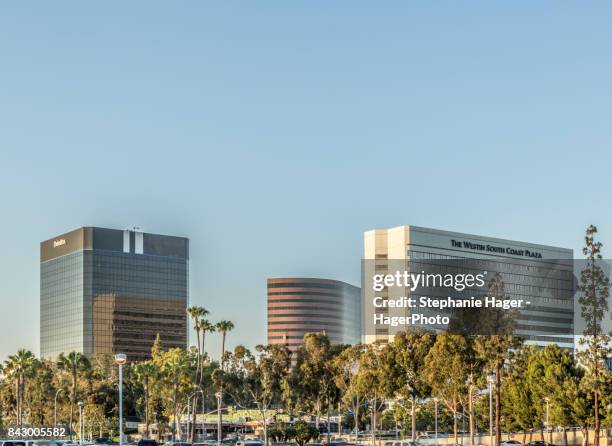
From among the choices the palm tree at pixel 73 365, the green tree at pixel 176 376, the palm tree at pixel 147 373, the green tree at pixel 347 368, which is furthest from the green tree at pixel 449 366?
the palm tree at pixel 73 365

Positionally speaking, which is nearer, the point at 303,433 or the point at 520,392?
the point at 520,392

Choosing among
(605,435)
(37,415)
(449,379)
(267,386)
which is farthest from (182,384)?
(605,435)

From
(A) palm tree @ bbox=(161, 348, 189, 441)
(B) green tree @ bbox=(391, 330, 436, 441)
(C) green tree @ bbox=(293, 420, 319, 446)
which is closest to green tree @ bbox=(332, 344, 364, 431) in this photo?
(B) green tree @ bbox=(391, 330, 436, 441)

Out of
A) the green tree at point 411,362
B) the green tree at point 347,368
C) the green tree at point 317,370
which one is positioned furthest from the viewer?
the green tree at point 317,370

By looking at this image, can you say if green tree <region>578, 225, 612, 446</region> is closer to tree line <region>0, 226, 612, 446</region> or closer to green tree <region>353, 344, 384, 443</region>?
tree line <region>0, 226, 612, 446</region>

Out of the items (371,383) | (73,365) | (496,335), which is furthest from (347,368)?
(73,365)

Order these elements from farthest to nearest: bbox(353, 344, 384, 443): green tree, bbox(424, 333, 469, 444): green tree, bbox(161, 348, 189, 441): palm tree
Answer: bbox(161, 348, 189, 441): palm tree
bbox(353, 344, 384, 443): green tree
bbox(424, 333, 469, 444): green tree

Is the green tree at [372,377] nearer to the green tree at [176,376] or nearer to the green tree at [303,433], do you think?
the green tree at [303,433]

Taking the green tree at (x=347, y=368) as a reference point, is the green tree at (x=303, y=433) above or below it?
below

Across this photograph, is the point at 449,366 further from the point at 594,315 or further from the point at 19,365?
the point at 19,365

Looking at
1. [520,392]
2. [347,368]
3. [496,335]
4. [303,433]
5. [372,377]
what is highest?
[496,335]

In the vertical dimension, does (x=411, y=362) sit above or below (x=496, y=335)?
below

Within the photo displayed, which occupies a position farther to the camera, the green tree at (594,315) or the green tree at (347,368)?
the green tree at (347,368)

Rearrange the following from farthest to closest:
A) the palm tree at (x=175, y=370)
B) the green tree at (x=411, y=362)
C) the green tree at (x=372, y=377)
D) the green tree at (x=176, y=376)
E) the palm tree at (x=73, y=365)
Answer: the palm tree at (x=73, y=365), the palm tree at (x=175, y=370), the green tree at (x=176, y=376), the green tree at (x=372, y=377), the green tree at (x=411, y=362)
